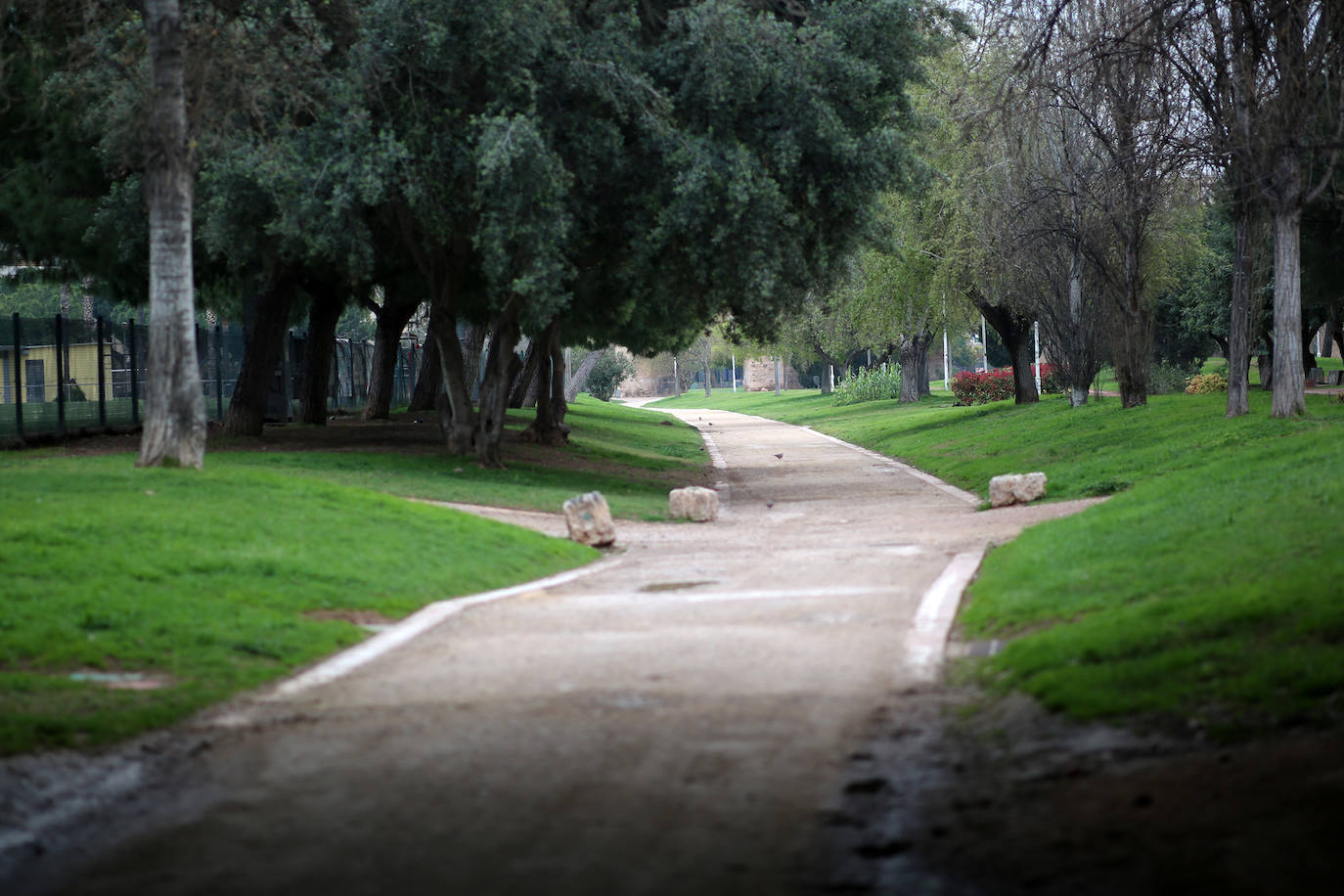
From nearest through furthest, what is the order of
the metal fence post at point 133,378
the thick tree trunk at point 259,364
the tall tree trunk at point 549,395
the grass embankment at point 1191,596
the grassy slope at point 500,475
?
the grass embankment at point 1191,596 → the grassy slope at point 500,475 → the thick tree trunk at point 259,364 → the metal fence post at point 133,378 → the tall tree trunk at point 549,395

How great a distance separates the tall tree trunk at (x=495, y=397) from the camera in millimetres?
23297

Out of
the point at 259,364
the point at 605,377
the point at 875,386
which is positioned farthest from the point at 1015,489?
the point at 605,377

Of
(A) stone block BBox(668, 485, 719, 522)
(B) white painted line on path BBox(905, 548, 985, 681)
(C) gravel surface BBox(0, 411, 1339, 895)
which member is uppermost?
(A) stone block BBox(668, 485, 719, 522)

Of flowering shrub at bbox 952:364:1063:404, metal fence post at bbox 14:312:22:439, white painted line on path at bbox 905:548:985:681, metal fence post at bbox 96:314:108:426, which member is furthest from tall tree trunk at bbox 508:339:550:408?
white painted line on path at bbox 905:548:985:681

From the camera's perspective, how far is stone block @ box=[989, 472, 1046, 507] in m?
18.4

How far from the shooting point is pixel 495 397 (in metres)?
23.3

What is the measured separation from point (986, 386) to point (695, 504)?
32.3 m

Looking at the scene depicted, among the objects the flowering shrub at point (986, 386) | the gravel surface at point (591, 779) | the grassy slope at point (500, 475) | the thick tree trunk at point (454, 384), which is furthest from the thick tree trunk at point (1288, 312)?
the flowering shrub at point (986, 386)

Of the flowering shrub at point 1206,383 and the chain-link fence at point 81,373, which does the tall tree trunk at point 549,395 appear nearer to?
the chain-link fence at point 81,373

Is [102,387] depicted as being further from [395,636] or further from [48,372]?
[395,636]

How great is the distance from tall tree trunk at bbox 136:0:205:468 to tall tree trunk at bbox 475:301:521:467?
8513 mm

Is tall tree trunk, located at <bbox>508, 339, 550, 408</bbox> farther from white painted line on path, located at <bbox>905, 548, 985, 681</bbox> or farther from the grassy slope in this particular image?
white painted line on path, located at <bbox>905, 548, 985, 681</bbox>

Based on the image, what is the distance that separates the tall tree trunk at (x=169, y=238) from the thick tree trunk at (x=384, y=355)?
17.9 m

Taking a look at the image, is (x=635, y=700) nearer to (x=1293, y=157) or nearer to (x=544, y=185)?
(x=544, y=185)
